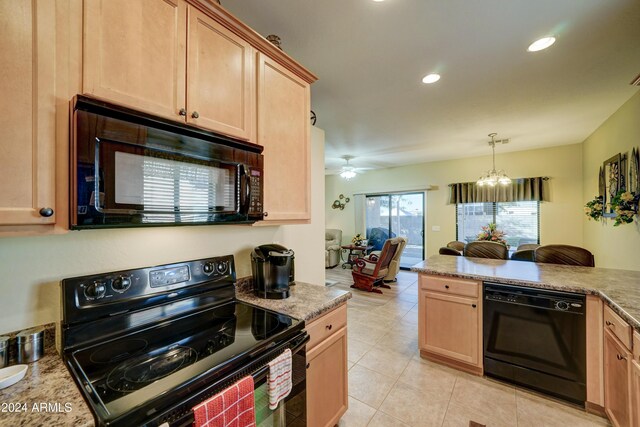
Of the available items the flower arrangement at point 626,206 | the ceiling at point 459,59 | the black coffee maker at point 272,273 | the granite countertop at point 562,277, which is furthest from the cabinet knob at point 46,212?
the flower arrangement at point 626,206

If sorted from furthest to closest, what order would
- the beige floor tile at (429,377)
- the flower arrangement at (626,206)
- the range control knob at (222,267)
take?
the flower arrangement at (626,206)
the beige floor tile at (429,377)
the range control knob at (222,267)

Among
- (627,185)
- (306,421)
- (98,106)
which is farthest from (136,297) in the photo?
(627,185)

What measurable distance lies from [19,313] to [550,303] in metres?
3.08

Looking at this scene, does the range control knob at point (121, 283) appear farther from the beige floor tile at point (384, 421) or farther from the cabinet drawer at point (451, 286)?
the cabinet drawer at point (451, 286)

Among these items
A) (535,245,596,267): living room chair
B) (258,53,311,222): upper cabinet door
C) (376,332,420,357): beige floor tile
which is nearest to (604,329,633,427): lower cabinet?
(535,245,596,267): living room chair

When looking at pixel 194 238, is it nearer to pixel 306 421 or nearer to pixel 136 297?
pixel 136 297

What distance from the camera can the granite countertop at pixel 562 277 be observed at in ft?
5.30

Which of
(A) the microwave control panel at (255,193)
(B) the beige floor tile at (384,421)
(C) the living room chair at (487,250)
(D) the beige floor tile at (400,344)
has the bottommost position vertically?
(B) the beige floor tile at (384,421)

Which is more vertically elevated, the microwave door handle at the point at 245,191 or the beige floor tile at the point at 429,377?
the microwave door handle at the point at 245,191

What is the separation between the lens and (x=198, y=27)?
1238 millimetres

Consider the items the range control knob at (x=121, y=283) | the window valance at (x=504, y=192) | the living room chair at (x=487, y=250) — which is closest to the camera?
the range control knob at (x=121, y=283)

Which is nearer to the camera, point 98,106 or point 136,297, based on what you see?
point 98,106

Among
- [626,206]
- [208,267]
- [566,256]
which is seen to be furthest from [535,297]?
[208,267]

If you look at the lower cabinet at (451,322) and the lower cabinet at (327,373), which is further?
the lower cabinet at (451,322)
